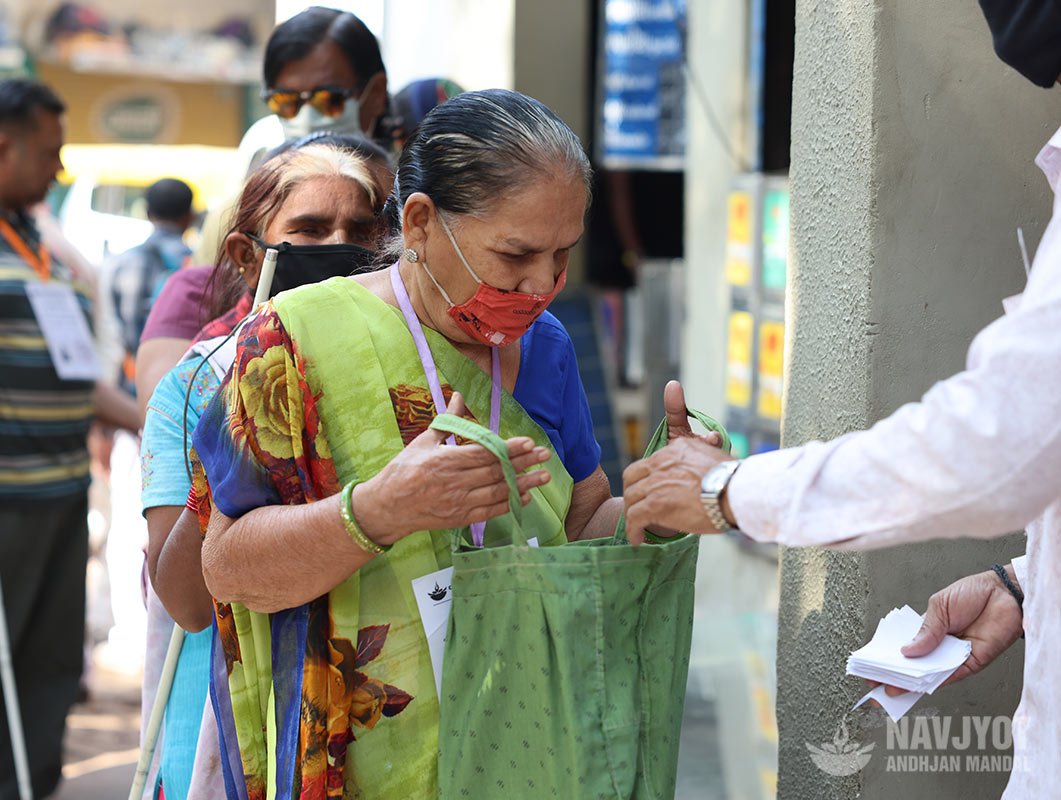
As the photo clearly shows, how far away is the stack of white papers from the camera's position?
2010mm

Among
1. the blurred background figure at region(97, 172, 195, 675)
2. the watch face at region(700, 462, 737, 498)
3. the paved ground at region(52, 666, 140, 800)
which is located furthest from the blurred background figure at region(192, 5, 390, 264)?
the blurred background figure at region(97, 172, 195, 675)

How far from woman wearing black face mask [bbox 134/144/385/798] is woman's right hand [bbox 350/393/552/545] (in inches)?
23.1

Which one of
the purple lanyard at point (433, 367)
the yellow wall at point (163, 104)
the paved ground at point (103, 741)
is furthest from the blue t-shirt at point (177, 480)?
the yellow wall at point (163, 104)

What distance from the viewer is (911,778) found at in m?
2.43

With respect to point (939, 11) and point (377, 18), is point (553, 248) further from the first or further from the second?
point (377, 18)

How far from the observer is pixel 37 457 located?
4711mm

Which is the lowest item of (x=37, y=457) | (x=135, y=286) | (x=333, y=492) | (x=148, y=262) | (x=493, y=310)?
(x=37, y=457)

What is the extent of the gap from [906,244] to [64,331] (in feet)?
10.8

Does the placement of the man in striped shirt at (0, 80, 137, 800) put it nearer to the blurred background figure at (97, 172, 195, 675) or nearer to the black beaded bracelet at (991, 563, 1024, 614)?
the blurred background figure at (97, 172, 195, 675)

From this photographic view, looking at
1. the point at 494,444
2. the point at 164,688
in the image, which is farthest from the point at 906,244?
the point at 164,688

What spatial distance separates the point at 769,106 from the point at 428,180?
4.53 meters

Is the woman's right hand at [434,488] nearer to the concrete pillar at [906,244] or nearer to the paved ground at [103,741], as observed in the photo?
the concrete pillar at [906,244]

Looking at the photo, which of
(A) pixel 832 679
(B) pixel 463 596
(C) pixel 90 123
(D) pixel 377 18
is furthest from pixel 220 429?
(C) pixel 90 123

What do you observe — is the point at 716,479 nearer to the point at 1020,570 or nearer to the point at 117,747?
the point at 1020,570
